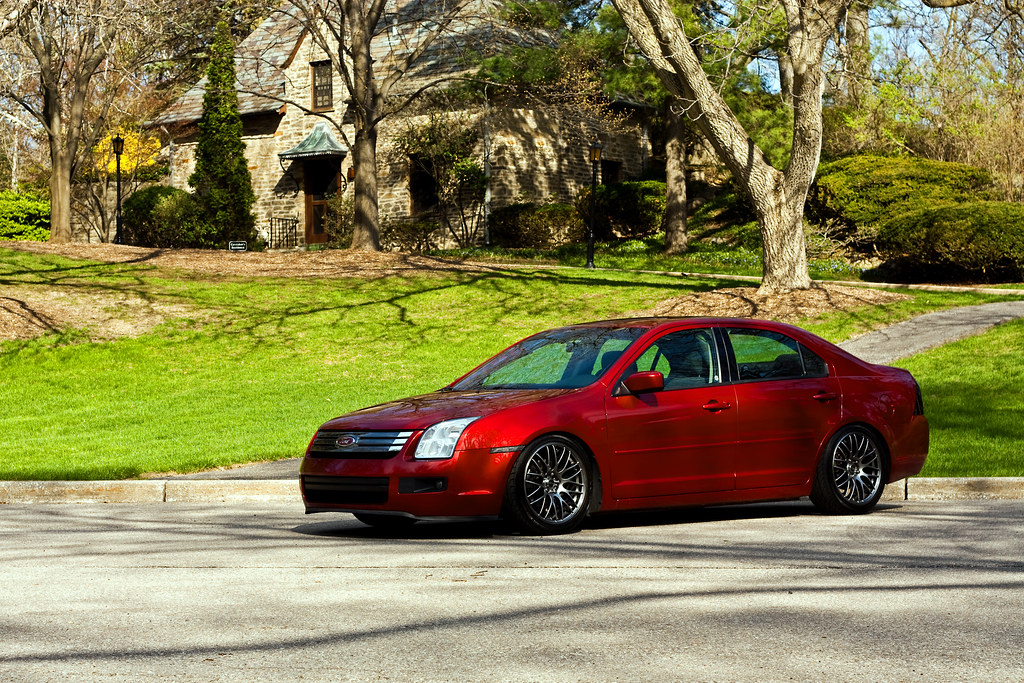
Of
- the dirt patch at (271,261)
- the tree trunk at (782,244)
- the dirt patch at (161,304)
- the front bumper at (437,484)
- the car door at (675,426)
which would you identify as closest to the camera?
the front bumper at (437,484)

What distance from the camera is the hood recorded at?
8211mm

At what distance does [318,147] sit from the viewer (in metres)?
42.2

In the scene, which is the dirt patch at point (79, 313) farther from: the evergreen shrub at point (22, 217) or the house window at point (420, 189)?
the evergreen shrub at point (22, 217)

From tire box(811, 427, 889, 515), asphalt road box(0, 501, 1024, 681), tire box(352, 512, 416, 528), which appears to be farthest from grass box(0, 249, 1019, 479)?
tire box(811, 427, 889, 515)

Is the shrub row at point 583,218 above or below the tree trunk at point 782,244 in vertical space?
above

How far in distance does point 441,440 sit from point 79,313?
15.6 metres

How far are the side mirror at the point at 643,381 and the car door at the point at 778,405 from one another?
0.80 m

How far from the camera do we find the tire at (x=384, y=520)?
8.93 meters

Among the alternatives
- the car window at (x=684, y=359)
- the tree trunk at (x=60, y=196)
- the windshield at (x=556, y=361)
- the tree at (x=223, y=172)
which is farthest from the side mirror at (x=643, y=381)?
the tree at (x=223, y=172)

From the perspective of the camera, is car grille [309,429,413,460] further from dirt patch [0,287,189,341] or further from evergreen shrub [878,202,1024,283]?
evergreen shrub [878,202,1024,283]

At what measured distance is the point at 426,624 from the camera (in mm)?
5500

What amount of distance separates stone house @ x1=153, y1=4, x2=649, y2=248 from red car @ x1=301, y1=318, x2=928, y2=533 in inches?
1144

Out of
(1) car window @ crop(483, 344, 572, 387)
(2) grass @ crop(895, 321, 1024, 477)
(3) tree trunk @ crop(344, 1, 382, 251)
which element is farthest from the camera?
(3) tree trunk @ crop(344, 1, 382, 251)

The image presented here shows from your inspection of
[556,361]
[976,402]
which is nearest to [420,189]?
[976,402]
